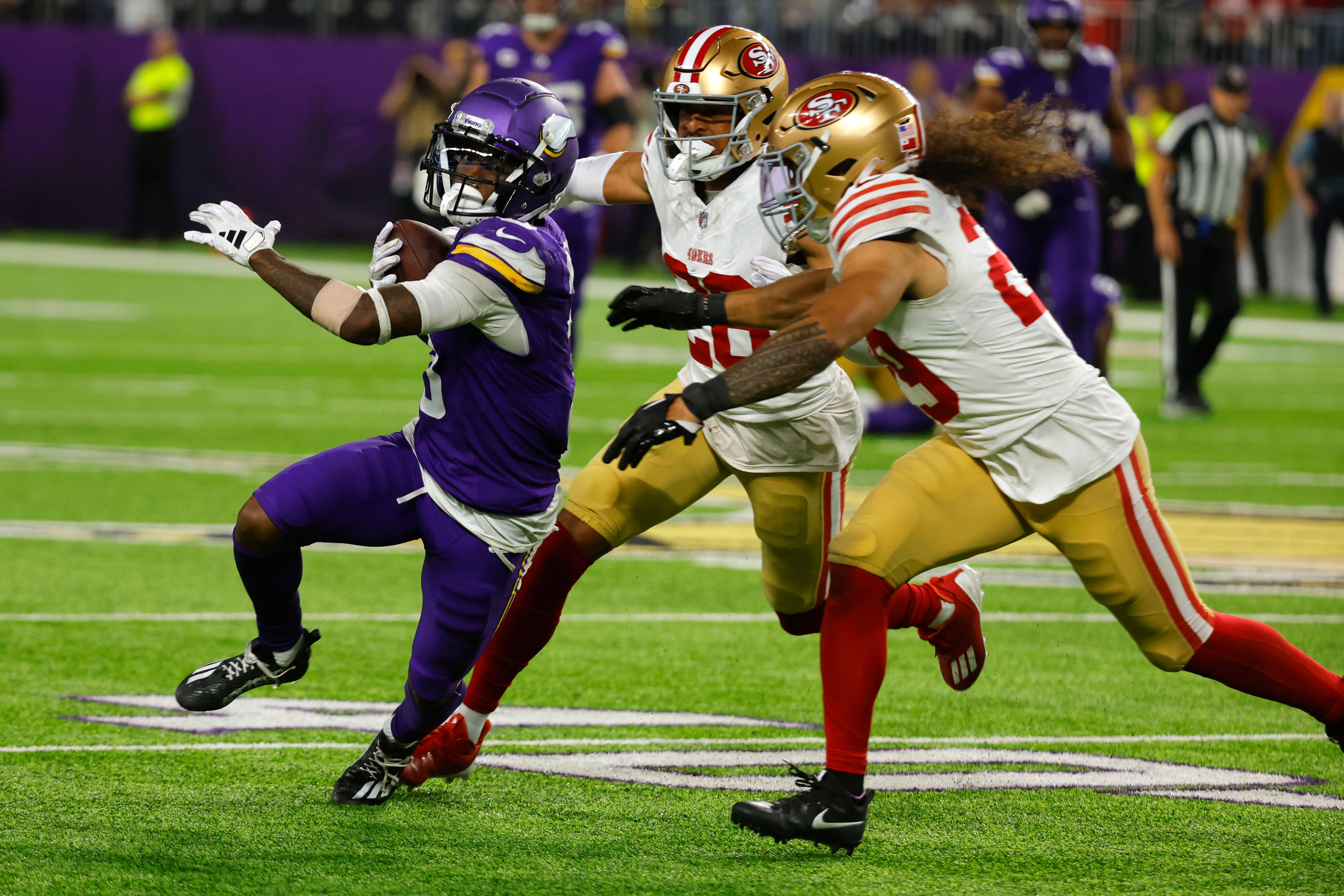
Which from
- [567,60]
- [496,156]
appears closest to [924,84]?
[567,60]

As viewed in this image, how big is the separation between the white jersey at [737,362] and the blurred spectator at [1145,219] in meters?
15.7

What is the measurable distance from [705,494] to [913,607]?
2.00 ft

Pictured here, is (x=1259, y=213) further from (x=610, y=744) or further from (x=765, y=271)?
(x=610, y=744)

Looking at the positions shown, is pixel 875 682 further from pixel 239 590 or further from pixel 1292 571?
pixel 1292 571

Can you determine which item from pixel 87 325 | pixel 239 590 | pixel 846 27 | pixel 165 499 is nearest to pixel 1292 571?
pixel 239 590

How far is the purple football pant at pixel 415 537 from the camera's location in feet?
14.1

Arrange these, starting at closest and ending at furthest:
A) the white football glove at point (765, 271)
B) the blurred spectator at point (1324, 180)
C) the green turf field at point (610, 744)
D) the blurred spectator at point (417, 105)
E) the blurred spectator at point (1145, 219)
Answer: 1. the green turf field at point (610, 744)
2. the white football glove at point (765, 271)
3. the blurred spectator at point (417, 105)
4. the blurred spectator at point (1324, 180)
5. the blurred spectator at point (1145, 219)

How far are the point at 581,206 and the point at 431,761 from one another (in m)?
5.69

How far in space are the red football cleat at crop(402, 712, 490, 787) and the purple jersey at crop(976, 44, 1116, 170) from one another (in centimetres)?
604

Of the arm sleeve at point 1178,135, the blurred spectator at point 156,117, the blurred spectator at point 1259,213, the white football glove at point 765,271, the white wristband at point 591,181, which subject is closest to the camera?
the white football glove at point 765,271

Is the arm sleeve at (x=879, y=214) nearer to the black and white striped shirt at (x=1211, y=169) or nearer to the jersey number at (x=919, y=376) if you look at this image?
the jersey number at (x=919, y=376)

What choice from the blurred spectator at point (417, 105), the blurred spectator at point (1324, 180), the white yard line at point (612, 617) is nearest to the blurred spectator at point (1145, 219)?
the blurred spectator at point (1324, 180)

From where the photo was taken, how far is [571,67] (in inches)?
407

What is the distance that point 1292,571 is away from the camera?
756cm
